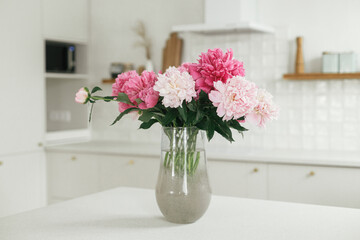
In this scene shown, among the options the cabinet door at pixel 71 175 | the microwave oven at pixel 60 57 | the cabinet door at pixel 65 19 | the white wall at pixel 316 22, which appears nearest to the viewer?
the white wall at pixel 316 22

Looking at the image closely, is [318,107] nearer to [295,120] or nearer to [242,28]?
[295,120]

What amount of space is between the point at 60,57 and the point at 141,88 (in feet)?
8.90

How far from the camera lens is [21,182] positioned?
11.7 ft

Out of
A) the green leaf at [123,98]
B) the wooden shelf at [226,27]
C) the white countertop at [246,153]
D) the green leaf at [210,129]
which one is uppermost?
the wooden shelf at [226,27]

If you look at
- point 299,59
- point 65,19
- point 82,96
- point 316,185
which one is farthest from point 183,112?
point 65,19

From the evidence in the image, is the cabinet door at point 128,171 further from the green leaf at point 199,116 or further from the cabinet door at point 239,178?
the green leaf at point 199,116

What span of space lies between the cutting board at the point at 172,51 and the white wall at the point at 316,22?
0.68 m

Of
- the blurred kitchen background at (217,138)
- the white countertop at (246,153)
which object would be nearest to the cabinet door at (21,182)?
the blurred kitchen background at (217,138)

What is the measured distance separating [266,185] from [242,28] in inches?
42.2

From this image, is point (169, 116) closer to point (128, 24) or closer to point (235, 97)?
point (235, 97)

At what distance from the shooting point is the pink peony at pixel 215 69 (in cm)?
135

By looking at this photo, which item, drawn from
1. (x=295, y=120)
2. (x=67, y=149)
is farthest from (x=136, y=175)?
(x=295, y=120)

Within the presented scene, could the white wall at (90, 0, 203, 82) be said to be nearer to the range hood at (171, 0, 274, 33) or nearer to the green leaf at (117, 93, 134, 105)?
the range hood at (171, 0, 274, 33)

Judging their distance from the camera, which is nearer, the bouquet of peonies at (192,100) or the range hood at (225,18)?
the bouquet of peonies at (192,100)
